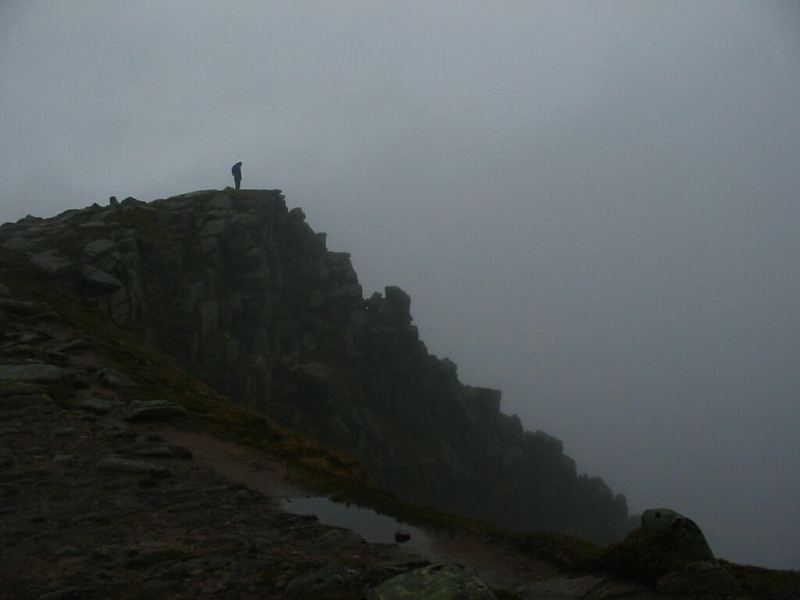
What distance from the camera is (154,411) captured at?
887 inches

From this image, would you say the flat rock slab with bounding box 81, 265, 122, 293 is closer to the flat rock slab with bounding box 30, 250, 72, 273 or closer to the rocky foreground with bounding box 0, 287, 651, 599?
the flat rock slab with bounding box 30, 250, 72, 273

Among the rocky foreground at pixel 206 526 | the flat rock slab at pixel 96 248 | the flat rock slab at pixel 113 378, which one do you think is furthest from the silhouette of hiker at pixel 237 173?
the flat rock slab at pixel 113 378

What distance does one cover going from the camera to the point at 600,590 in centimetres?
1135

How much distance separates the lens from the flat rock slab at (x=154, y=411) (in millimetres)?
22000

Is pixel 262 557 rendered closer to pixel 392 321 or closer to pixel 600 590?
A: pixel 600 590

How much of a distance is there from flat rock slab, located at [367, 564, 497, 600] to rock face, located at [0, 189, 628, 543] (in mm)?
37741

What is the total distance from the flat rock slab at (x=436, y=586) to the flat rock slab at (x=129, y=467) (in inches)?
391

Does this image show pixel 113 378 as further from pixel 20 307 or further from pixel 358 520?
pixel 358 520

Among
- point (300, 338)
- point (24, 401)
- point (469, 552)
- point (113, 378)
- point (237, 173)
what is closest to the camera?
point (469, 552)

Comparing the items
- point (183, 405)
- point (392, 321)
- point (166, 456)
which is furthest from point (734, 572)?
point (392, 321)

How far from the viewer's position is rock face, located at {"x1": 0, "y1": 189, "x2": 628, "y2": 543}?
46.9 meters

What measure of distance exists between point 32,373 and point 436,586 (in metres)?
21.5

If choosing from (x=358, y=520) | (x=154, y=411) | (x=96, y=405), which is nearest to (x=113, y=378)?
(x=96, y=405)

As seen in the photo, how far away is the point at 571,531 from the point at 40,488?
286 feet
